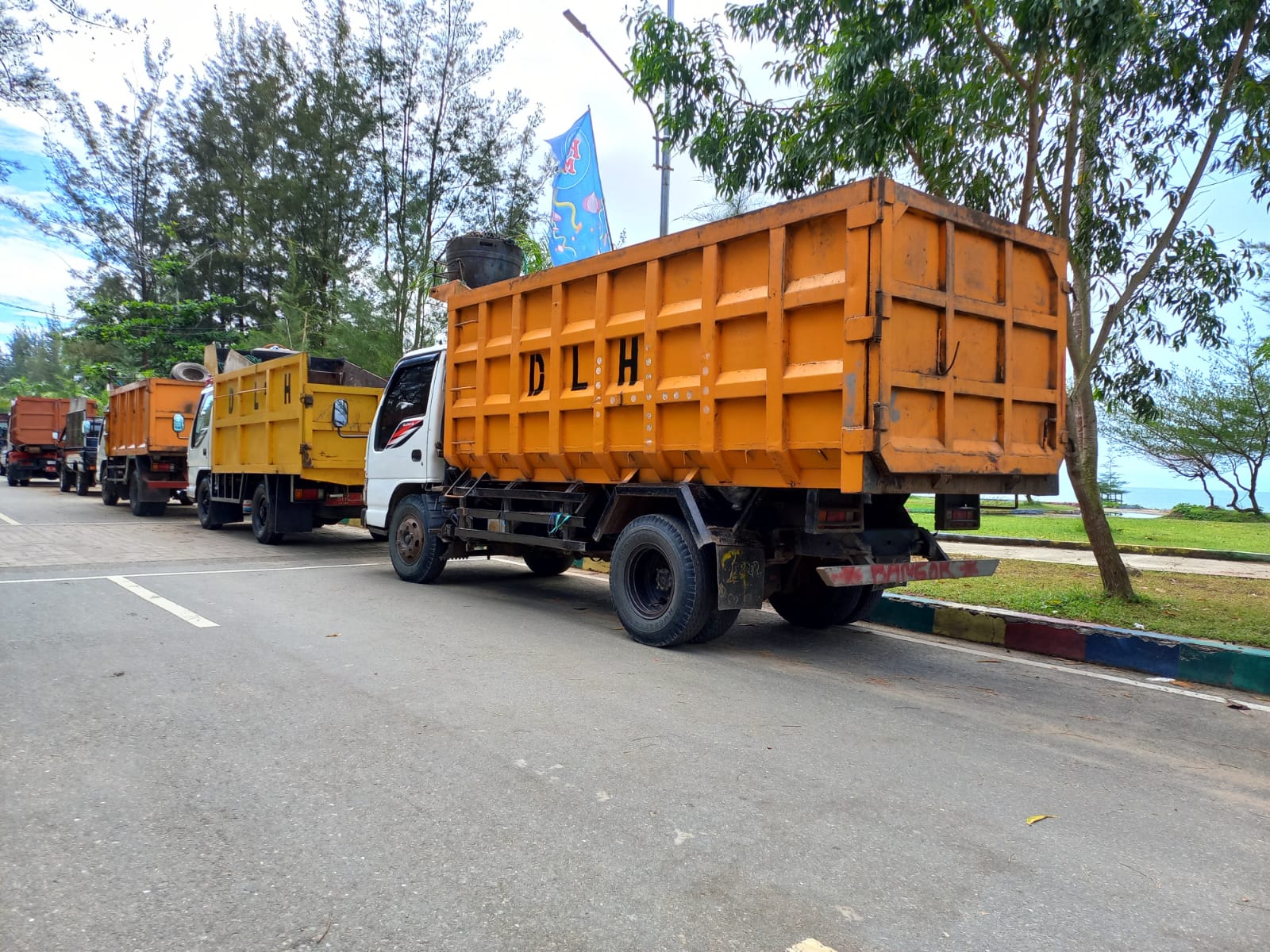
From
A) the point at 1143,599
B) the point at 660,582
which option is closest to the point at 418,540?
the point at 660,582

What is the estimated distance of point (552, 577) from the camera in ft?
33.4

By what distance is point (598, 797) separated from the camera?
3.44m

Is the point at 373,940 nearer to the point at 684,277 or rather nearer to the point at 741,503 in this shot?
the point at 741,503

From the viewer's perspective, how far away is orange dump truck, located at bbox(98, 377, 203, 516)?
17.6 meters

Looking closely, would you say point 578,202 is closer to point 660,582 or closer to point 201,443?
point 201,443

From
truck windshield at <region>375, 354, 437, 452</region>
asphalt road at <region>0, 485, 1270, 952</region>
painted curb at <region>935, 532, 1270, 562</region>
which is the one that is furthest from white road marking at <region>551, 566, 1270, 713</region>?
truck windshield at <region>375, 354, 437, 452</region>

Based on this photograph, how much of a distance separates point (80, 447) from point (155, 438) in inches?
379

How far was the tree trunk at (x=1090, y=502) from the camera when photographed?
303 inches

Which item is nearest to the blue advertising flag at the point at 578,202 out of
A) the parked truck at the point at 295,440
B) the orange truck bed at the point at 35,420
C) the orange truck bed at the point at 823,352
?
the parked truck at the point at 295,440

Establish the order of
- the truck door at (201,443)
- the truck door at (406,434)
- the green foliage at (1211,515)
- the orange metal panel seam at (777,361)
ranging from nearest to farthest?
the orange metal panel seam at (777,361) → the truck door at (406,434) → the truck door at (201,443) → the green foliage at (1211,515)

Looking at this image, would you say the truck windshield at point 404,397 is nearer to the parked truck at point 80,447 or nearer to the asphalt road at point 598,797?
the asphalt road at point 598,797

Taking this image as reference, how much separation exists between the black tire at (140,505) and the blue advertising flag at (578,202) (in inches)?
417

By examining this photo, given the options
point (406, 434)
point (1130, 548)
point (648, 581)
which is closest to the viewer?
point (648, 581)

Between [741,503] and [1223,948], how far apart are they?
13.2 ft
